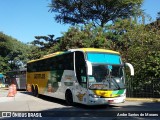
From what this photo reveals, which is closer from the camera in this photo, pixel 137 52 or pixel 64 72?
pixel 64 72

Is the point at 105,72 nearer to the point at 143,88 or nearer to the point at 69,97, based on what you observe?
the point at 69,97

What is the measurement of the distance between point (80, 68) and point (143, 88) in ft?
25.8

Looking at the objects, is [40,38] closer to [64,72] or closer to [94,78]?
[64,72]

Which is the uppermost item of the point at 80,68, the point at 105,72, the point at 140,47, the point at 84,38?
the point at 84,38

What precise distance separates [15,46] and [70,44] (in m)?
37.9

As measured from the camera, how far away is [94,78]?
16500mm

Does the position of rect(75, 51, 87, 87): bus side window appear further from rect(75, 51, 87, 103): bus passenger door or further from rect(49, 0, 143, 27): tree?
rect(49, 0, 143, 27): tree

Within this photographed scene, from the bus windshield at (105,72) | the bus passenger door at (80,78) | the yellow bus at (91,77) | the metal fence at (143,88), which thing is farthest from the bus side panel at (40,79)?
the bus windshield at (105,72)

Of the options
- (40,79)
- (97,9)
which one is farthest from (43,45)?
(40,79)

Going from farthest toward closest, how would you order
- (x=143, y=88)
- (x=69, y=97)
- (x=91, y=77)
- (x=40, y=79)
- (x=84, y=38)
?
1. (x=84, y=38)
2. (x=40, y=79)
3. (x=143, y=88)
4. (x=69, y=97)
5. (x=91, y=77)

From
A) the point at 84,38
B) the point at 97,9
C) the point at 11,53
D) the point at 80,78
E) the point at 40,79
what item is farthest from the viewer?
the point at 11,53

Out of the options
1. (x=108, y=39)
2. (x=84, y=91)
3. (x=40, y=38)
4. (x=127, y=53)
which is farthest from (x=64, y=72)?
(x=40, y=38)

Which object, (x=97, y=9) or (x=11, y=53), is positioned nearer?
(x=97, y=9)

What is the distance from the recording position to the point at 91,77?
648 inches
